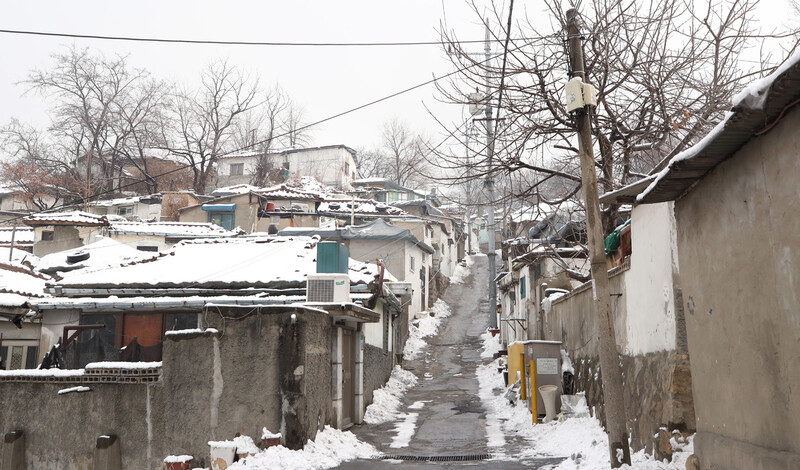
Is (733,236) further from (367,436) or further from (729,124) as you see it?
(367,436)

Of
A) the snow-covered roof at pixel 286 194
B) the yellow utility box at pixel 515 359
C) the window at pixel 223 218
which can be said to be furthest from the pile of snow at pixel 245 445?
the snow-covered roof at pixel 286 194

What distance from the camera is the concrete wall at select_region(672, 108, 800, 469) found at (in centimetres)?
482

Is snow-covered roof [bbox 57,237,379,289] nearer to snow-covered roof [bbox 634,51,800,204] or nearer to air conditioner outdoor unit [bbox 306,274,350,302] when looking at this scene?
air conditioner outdoor unit [bbox 306,274,350,302]

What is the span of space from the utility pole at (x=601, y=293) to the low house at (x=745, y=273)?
109cm

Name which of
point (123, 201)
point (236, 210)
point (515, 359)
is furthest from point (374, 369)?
point (123, 201)

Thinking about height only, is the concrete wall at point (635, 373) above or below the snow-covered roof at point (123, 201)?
below

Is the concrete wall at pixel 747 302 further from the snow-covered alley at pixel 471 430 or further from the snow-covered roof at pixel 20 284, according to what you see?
the snow-covered roof at pixel 20 284

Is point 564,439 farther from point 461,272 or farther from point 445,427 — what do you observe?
point 461,272

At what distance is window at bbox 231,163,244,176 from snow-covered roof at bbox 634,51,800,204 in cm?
5685

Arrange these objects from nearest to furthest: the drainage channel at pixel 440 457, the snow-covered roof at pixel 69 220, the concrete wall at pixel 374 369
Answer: the drainage channel at pixel 440 457 < the concrete wall at pixel 374 369 < the snow-covered roof at pixel 69 220

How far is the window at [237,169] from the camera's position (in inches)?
2389

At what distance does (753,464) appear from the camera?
17.8 feet

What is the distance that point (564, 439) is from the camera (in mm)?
11523

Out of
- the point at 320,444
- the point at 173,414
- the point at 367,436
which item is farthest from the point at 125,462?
the point at 367,436
